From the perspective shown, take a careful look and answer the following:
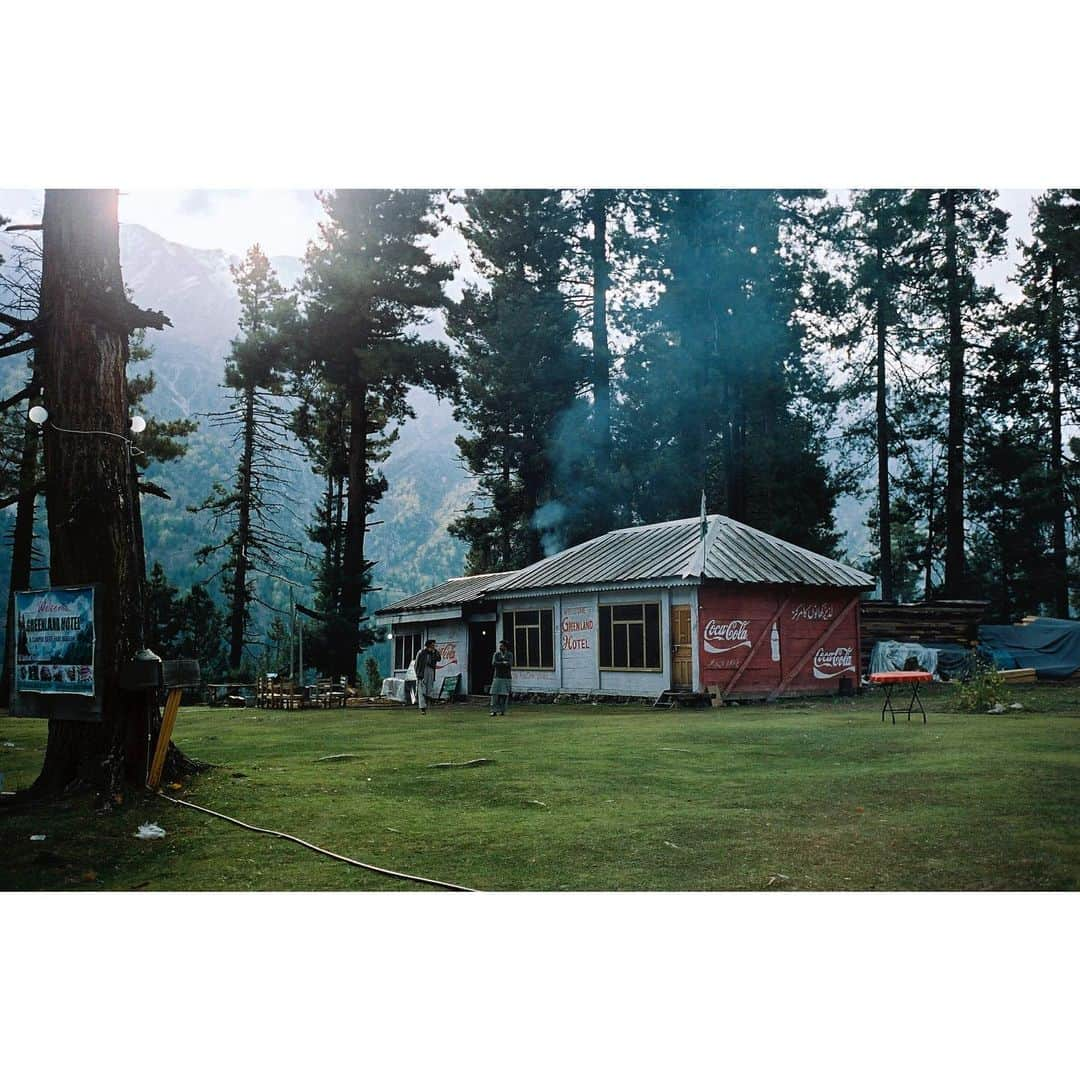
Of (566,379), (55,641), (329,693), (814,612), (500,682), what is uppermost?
(566,379)

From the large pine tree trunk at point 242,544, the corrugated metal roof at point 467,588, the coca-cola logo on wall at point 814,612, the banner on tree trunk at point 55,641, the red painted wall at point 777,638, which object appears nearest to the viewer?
the banner on tree trunk at point 55,641

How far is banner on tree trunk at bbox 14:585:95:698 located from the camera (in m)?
6.34

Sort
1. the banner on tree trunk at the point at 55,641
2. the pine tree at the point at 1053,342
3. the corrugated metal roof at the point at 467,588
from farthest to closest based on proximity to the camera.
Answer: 1. the corrugated metal roof at the point at 467,588
2. the pine tree at the point at 1053,342
3. the banner on tree trunk at the point at 55,641

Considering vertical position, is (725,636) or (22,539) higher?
(22,539)

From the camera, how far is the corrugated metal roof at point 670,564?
12.4 m

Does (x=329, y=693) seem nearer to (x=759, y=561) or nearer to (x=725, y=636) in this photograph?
(x=759, y=561)

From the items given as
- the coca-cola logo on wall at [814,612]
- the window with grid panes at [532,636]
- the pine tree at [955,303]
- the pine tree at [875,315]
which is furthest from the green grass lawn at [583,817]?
the window with grid panes at [532,636]

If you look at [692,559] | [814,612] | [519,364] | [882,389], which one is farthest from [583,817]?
[814,612]

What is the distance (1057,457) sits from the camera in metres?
6.80

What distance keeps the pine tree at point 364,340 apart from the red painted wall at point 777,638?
6.16m

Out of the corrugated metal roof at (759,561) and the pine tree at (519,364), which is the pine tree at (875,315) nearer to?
the pine tree at (519,364)

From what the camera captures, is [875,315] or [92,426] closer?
[92,426]

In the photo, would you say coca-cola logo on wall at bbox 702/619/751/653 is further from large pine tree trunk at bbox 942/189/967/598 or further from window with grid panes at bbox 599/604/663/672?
large pine tree trunk at bbox 942/189/967/598

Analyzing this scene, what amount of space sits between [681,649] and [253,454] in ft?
26.4
